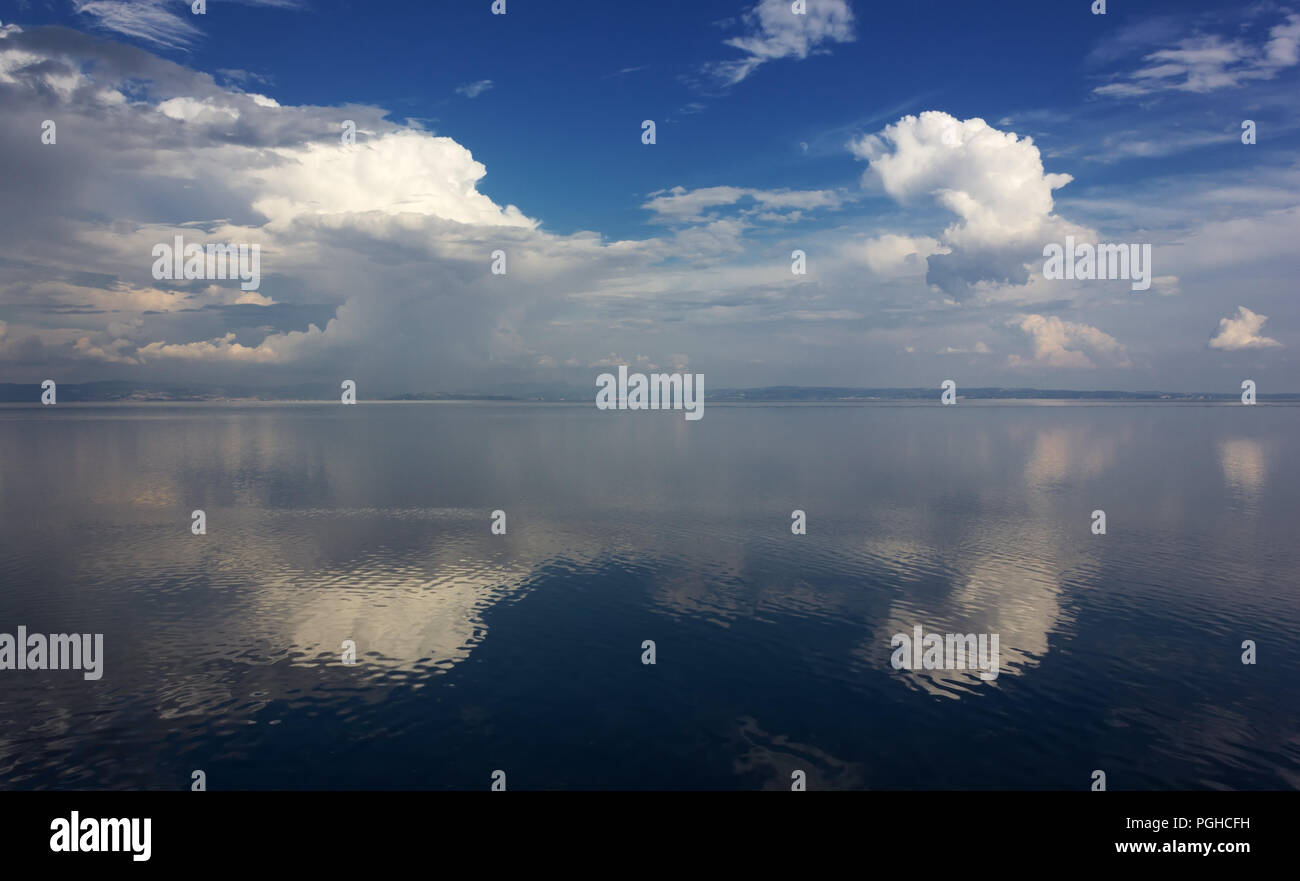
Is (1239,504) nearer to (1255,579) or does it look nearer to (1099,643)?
(1255,579)

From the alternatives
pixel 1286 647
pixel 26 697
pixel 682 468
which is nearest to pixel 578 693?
pixel 26 697

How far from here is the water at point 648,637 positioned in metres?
31.3

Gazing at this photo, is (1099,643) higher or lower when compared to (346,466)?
lower

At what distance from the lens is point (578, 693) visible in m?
38.3

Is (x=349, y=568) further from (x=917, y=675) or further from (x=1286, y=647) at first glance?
(x=1286, y=647)

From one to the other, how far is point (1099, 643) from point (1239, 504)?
7327 centimetres

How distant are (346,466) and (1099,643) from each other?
440ft

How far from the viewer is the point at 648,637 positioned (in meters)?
46.6

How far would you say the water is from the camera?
31.3 metres

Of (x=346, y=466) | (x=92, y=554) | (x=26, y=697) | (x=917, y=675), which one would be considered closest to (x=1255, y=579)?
(x=917, y=675)

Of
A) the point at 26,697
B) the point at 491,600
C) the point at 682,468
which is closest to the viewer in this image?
the point at 26,697
